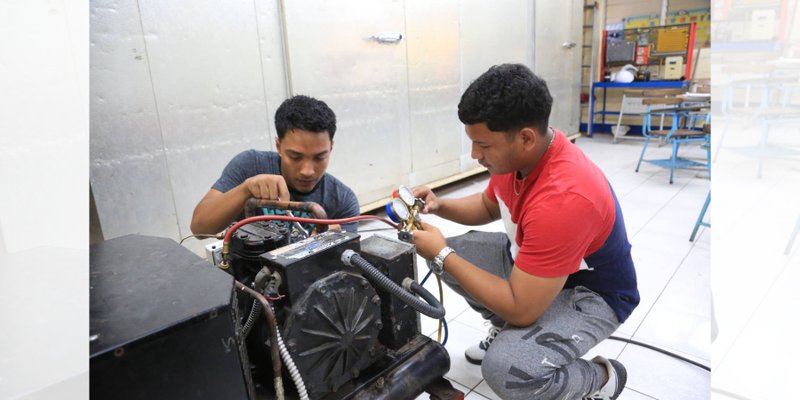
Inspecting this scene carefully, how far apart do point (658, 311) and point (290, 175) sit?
1.55 metres

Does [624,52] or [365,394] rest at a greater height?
[624,52]

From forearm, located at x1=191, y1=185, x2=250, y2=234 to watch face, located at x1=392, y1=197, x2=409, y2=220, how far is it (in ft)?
1.29

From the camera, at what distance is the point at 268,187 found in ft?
3.69

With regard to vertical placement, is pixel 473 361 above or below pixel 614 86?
below

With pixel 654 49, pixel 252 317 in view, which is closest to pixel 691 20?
pixel 654 49

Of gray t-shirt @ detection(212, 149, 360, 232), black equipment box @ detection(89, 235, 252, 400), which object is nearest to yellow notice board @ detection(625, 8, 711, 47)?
gray t-shirt @ detection(212, 149, 360, 232)

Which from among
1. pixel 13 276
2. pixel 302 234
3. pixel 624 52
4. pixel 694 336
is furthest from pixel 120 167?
pixel 624 52

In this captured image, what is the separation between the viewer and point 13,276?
1.12 feet

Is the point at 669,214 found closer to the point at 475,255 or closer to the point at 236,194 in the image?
the point at 475,255

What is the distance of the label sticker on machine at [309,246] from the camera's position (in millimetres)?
784

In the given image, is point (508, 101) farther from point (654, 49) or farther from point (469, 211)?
point (654, 49)

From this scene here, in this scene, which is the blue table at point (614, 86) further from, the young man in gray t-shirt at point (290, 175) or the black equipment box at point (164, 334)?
the black equipment box at point (164, 334)

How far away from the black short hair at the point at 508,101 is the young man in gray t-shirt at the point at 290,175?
0.50m

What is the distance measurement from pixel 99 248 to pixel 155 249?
0.11 m
